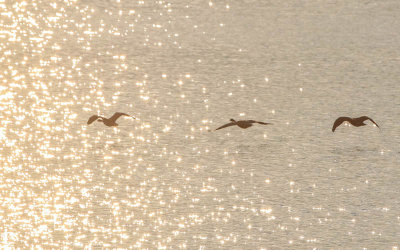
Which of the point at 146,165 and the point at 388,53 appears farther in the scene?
the point at 388,53

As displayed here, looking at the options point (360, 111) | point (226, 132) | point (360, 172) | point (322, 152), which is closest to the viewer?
point (360, 172)

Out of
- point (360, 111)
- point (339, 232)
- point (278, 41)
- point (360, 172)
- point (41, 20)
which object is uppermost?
point (41, 20)

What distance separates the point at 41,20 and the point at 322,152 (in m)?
32.1

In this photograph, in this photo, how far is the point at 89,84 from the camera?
3634 cm

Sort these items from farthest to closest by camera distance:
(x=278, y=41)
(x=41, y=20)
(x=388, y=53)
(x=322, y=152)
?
(x=41, y=20), (x=278, y=41), (x=388, y=53), (x=322, y=152)

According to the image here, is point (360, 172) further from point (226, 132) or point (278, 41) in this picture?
point (278, 41)

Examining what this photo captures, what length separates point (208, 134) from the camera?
27281 millimetres

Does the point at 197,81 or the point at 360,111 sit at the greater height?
the point at 197,81

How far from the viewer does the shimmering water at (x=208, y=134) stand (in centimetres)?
1991

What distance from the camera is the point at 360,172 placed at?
23.3m

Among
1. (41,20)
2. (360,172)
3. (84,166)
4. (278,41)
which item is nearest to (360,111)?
(360,172)

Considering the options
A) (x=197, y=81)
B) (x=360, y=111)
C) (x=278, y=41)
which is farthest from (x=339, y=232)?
(x=278, y=41)

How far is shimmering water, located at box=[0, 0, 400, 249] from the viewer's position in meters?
19.9

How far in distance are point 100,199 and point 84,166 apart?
9.13 feet
